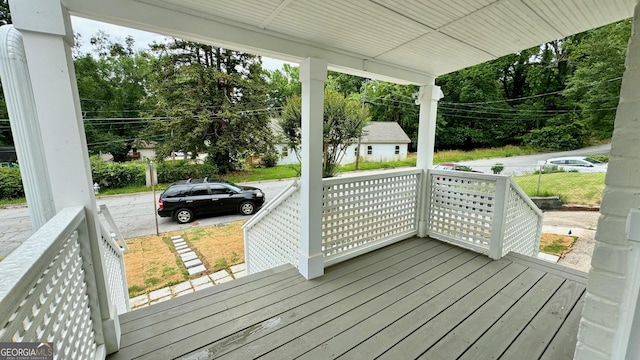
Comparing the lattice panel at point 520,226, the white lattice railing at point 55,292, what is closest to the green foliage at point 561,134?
the lattice panel at point 520,226

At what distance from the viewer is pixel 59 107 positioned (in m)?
1.31

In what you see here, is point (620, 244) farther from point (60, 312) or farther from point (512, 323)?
point (60, 312)

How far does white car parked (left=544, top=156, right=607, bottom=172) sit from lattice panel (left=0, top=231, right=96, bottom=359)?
15.2 m

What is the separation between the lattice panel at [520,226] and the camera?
2967mm

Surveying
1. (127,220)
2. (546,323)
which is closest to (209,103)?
(127,220)

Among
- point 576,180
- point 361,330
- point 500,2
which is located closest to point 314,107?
point 500,2

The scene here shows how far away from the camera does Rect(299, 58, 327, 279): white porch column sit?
2258mm

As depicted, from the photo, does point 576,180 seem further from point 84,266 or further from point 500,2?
point 84,266

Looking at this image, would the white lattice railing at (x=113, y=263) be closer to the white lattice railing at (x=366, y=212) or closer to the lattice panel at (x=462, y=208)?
the white lattice railing at (x=366, y=212)

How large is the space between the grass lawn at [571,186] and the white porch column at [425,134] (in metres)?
6.96

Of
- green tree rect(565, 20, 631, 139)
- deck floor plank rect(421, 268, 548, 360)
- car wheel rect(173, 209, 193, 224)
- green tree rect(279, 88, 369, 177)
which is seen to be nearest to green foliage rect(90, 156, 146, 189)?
car wheel rect(173, 209, 193, 224)

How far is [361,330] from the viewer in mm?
1824

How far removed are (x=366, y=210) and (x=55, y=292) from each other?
256 cm

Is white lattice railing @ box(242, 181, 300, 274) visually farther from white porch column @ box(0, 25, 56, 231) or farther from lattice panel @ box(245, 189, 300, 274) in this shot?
white porch column @ box(0, 25, 56, 231)
